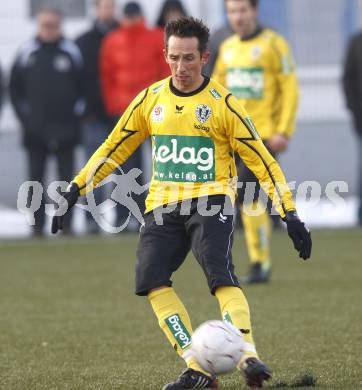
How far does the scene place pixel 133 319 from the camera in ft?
26.3

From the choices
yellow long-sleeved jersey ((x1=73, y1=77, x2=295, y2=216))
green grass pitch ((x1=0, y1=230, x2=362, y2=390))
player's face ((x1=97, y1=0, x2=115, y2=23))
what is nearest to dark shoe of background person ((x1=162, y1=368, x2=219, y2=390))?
green grass pitch ((x1=0, y1=230, x2=362, y2=390))

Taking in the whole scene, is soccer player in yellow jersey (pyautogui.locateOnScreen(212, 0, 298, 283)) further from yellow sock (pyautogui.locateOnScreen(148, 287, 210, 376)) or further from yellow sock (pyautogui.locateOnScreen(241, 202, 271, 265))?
yellow sock (pyautogui.locateOnScreen(148, 287, 210, 376))

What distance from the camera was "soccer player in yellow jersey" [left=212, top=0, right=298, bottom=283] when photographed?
31.2 feet

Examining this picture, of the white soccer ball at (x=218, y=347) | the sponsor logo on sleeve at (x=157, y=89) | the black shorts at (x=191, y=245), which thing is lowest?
the white soccer ball at (x=218, y=347)

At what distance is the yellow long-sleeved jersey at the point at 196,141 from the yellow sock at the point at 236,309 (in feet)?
1.44

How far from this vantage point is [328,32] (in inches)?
651

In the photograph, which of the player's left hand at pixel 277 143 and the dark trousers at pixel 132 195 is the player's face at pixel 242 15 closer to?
the player's left hand at pixel 277 143

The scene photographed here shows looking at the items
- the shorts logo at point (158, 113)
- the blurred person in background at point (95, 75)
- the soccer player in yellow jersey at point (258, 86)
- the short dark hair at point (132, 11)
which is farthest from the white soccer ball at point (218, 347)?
the blurred person in background at point (95, 75)

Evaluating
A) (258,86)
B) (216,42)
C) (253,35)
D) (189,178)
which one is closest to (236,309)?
(189,178)

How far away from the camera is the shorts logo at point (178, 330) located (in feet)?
18.8

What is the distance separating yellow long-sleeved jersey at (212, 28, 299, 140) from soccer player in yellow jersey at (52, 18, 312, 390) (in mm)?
3649

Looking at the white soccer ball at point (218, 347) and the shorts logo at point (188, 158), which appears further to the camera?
the shorts logo at point (188, 158)

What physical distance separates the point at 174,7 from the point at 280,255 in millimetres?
3004

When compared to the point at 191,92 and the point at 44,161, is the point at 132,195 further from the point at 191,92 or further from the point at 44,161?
the point at 191,92
